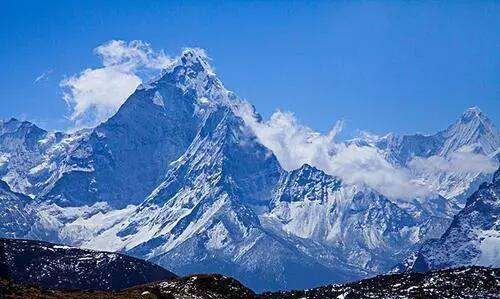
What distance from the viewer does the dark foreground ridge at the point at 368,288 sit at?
382 ft

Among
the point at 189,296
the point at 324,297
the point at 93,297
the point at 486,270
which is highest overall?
the point at 486,270

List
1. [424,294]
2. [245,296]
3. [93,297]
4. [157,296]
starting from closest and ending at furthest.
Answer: [93,297], [157,296], [245,296], [424,294]

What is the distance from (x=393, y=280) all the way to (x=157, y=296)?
294 feet

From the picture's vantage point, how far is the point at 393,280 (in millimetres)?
183125

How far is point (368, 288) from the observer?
17812cm

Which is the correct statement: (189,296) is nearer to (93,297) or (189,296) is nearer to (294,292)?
(93,297)

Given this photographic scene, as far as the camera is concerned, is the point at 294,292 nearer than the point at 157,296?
No

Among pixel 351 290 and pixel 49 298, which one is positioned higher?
pixel 351 290

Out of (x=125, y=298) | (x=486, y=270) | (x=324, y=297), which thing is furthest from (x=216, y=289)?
(x=486, y=270)

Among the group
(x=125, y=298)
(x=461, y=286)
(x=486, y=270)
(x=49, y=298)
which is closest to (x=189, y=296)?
(x=125, y=298)

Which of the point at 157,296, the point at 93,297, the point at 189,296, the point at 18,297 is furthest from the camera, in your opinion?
the point at 189,296

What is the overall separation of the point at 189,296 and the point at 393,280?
80897mm

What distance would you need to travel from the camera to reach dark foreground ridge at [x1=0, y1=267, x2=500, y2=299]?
4587 inches

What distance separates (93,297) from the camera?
98.6 m
